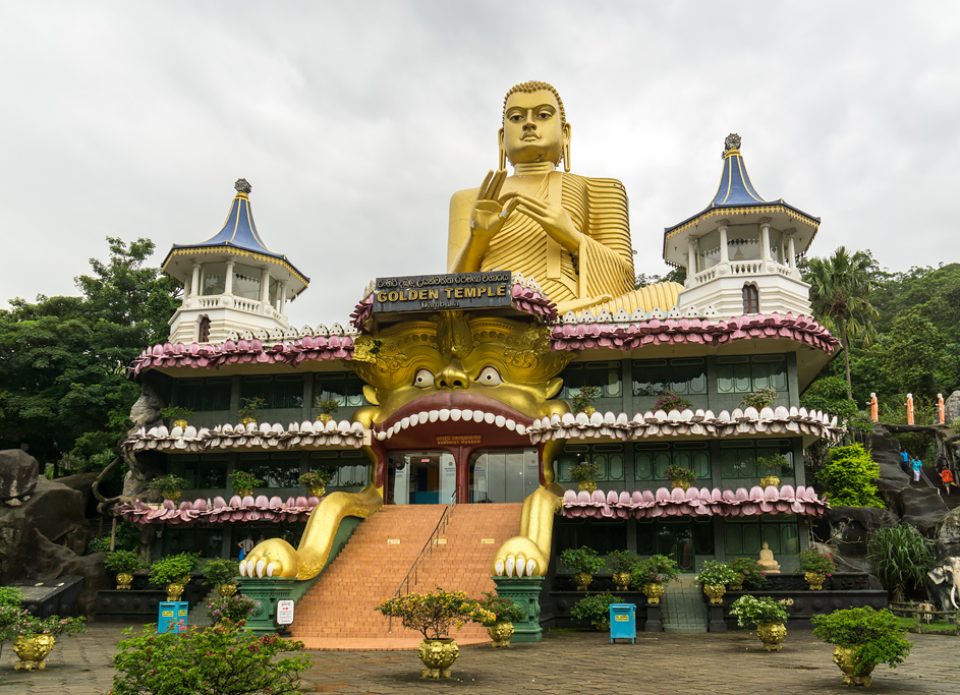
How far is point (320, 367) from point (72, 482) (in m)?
10.9

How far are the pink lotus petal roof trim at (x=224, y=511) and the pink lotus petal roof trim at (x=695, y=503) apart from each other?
8.14m

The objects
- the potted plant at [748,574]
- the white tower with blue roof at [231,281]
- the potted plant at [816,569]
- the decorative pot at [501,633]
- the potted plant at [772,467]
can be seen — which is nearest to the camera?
the decorative pot at [501,633]

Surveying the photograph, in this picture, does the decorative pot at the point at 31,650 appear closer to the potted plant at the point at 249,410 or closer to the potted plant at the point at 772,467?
the potted plant at the point at 249,410

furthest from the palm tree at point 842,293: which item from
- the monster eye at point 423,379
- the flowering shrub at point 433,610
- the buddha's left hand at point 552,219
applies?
the flowering shrub at point 433,610

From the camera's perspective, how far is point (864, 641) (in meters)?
11.5

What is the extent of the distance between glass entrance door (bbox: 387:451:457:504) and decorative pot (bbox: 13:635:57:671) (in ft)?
48.3

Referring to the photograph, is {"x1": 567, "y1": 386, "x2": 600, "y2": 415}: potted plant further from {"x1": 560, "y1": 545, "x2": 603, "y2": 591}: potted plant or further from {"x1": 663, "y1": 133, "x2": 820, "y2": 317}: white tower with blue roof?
{"x1": 663, "y1": 133, "x2": 820, "y2": 317}: white tower with blue roof

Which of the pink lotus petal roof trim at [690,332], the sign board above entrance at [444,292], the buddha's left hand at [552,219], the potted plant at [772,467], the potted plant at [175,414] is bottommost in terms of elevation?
the potted plant at [772,467]

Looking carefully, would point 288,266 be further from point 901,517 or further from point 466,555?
point 901,517

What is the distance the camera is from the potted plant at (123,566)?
2536 centimetres

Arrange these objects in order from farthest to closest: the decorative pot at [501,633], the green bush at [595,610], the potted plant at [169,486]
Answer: the potted plant at [169,486] → the green bush at [595,610] → the decorative pot at [501,633]

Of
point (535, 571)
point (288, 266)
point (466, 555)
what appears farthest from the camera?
point (288, 266)

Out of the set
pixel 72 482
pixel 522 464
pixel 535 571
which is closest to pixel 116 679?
pixel 535 571

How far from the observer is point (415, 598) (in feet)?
43.0
